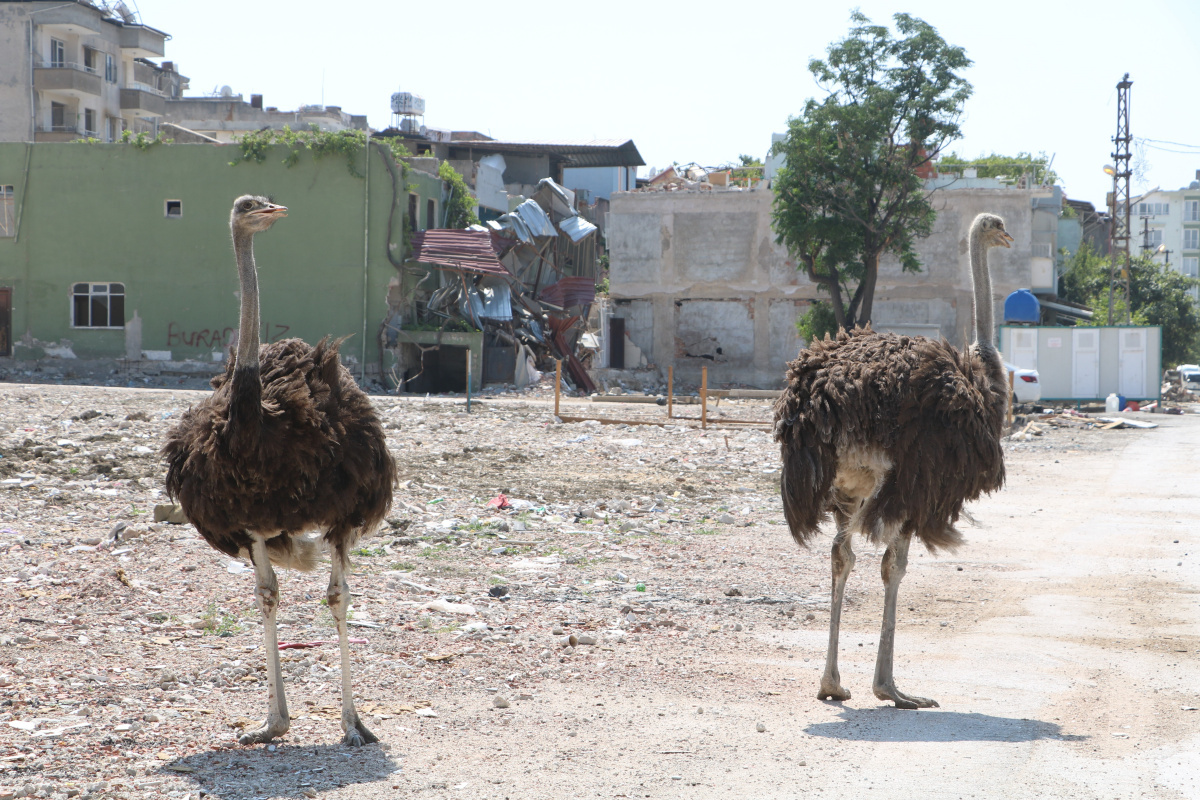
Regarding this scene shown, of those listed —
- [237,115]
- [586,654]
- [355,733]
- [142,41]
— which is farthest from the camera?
[237,115]

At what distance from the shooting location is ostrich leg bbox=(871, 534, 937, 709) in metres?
5.13

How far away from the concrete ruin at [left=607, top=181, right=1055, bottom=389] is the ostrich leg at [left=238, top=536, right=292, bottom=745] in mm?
35598

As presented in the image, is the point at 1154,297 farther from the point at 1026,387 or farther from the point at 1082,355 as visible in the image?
the point at 1026,387

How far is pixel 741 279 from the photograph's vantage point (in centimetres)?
4050

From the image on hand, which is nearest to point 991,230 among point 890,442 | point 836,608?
point 890,442

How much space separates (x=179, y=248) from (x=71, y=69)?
53.9 ft

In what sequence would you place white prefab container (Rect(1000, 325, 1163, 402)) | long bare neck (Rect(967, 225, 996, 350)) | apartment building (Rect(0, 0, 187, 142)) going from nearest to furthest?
1. long bare neck (Rect(967, 225, 996, 350))
2. white prefab container (Rect(1000, 325, 1163, 402))
3. apartment building (Rect(0, 0, 187, 142))

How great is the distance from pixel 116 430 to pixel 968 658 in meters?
11.5

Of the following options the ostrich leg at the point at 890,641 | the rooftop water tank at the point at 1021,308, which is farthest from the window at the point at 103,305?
the ostrich leg at the point at 890,641

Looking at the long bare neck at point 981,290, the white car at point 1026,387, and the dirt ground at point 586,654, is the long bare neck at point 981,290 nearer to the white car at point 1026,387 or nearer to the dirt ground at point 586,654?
the dirt ground at point 586,654

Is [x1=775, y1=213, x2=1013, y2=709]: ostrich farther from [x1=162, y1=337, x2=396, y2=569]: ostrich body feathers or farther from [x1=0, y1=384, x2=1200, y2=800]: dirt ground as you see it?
[x1=162, y1=337, x2=396, y2=569]: ostrich body feathers

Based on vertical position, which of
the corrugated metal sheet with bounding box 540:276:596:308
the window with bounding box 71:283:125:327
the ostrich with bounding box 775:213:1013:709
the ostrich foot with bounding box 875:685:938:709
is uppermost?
the corrugated metal sheet with bounding box 540:276:596:308

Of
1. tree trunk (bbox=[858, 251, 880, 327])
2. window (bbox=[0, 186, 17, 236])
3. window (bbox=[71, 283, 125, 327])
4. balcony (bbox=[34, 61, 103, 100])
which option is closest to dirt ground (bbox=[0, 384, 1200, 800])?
window (bbox=[71, 283, 125, 327])

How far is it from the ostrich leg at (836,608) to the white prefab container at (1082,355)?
962 inches
